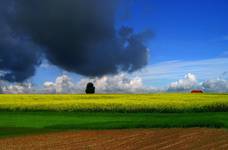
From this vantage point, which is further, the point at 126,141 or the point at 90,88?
the point at 90,88

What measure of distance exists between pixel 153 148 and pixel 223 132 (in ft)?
27.9

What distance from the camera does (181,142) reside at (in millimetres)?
21562

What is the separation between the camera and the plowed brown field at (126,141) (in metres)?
20.3

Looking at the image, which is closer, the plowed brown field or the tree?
the plowed brown field

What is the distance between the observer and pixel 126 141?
22.2 metres

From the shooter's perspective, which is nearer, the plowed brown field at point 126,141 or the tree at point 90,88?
the plowed brown field at point 126,141

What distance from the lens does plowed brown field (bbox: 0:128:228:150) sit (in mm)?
20289

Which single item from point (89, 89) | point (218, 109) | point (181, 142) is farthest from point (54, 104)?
point (89, 89)

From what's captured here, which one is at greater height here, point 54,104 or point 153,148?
point 54,104

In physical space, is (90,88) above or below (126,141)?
above

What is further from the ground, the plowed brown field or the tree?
the tree

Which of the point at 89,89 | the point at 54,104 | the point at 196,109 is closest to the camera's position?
the point at 196,109

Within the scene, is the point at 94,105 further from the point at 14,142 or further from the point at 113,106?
the point at 14,142

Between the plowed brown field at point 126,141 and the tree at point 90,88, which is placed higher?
the tree at point 90,88
